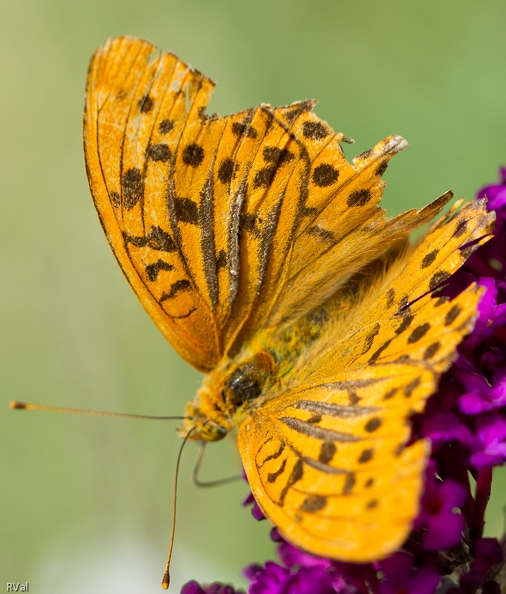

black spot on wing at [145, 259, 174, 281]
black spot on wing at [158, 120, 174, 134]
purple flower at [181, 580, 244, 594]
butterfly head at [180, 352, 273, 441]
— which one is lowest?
purple flower at [181, 580, 244, 594]

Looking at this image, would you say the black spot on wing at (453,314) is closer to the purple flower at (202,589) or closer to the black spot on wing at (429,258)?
the black spot on wing at (429,258)

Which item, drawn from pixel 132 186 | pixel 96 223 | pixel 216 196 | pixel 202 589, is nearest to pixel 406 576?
A: pixel 202 589

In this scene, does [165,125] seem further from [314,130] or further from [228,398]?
[228,398]

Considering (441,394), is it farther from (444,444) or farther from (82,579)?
(82,579)

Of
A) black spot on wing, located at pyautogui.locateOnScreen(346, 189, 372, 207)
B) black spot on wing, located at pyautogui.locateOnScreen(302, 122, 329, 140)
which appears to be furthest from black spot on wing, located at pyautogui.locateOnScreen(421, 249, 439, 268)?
black spot on wing, located at pyautogui.locateOnScreen(302, 122, 329, 140)

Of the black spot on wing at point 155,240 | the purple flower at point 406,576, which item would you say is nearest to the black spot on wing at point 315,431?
the purple flower at point 406,576

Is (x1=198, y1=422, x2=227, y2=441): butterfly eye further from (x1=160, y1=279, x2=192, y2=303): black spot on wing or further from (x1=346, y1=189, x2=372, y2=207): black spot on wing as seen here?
(x1=346, y1=189, x2=372, y2=207): black spot on wing

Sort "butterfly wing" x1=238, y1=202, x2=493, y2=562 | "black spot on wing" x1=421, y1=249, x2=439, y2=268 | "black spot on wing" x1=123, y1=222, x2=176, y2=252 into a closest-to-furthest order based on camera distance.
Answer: "butterfly wing" x1=238, y1=202, x2=493, y2=562, "black spot on wing" x1=421, y1=249, x2=439, y2=268, "black spot on wing" x1=123, y1=222, x2=176, y2=252
